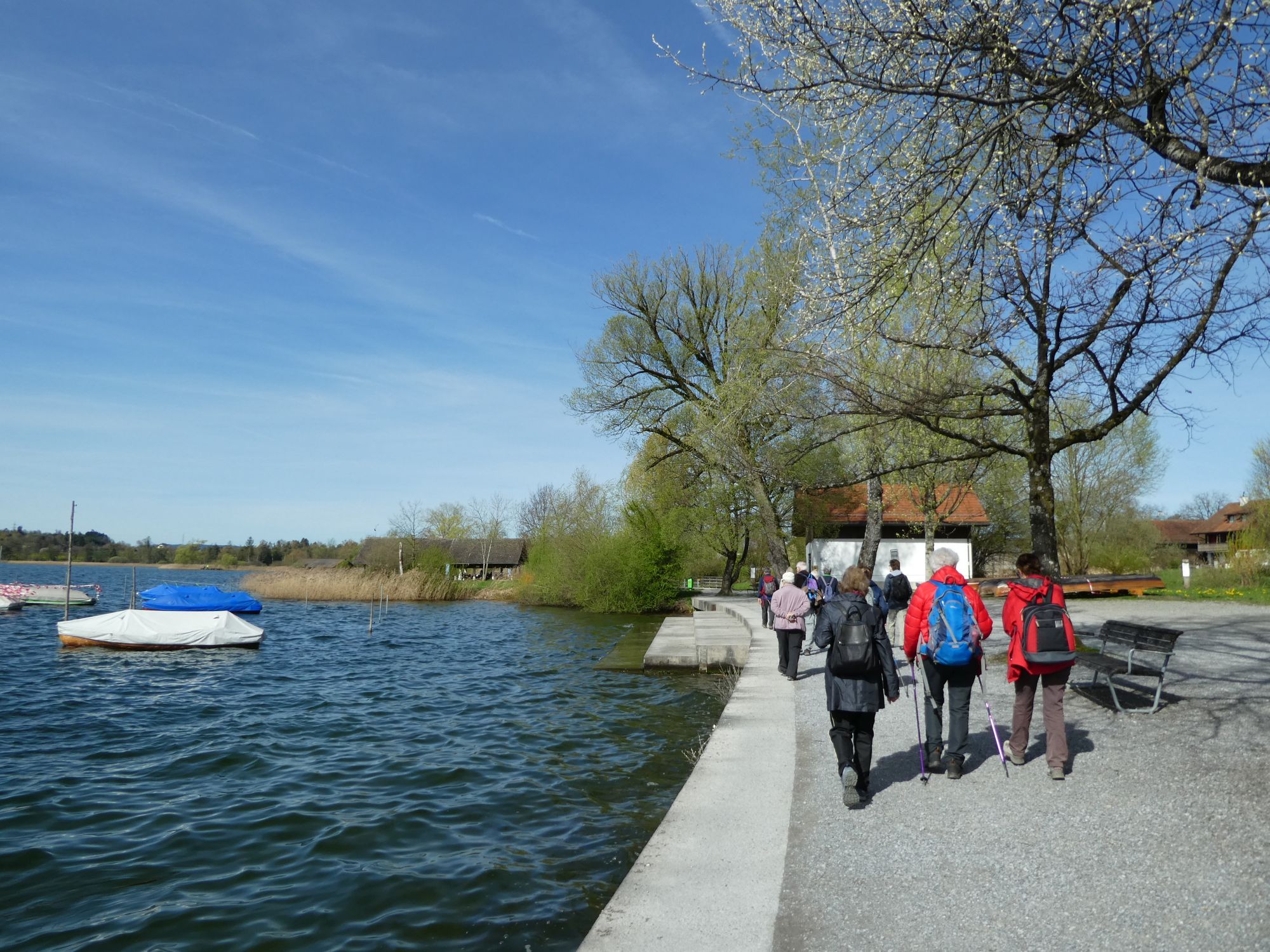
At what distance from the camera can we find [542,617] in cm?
3838

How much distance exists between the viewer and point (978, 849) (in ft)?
16.7

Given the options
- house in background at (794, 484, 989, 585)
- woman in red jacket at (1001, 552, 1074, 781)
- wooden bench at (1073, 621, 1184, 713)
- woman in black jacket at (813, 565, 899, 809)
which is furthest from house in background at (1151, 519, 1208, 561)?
woman in black jacket at (813, 565, 899, 809)

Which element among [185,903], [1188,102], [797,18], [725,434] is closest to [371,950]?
[185,903]

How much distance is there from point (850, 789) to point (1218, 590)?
93.3 ft

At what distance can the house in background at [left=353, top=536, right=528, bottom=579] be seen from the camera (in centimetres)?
8175

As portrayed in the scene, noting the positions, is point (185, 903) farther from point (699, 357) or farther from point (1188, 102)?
point (699, 357)

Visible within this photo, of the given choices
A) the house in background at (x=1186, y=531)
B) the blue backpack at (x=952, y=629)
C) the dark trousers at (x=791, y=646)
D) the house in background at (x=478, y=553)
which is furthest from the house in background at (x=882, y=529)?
the house in background at (x=1186, y=531)

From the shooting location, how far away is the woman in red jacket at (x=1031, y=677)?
6535 millimetres

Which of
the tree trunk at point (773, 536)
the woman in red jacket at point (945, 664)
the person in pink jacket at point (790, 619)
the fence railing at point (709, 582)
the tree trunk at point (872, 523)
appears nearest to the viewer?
the woman in red jacket at point (945, 664)

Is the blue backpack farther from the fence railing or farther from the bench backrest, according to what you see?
the fence railing

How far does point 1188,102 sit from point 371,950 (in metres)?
7.82

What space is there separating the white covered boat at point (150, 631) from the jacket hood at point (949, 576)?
2536 cm

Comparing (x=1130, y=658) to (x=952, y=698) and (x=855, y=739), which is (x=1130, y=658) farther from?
(x=855, y=739)

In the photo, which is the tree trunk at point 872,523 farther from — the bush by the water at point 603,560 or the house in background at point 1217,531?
the house in background at point 1217,531
